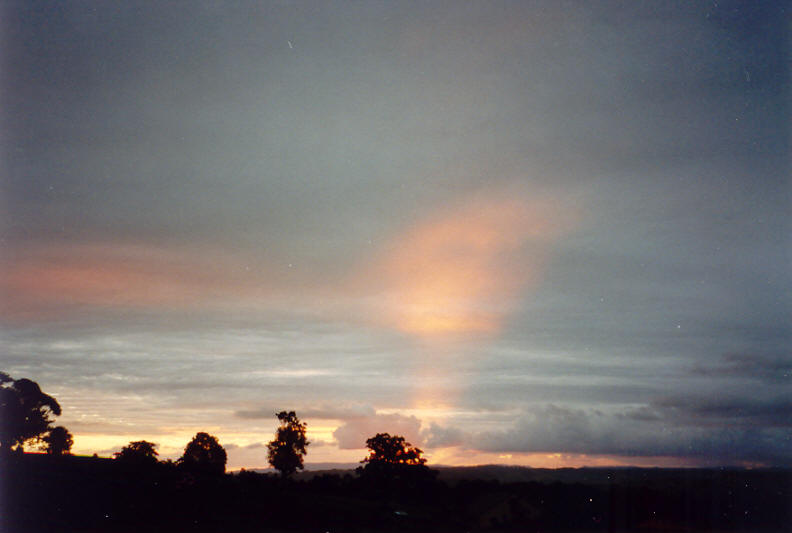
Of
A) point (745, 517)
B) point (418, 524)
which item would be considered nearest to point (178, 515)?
point (418, 524)

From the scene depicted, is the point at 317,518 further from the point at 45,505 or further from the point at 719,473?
the point at 719,473

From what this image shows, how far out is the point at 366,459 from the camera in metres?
107

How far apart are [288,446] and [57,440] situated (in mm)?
39142

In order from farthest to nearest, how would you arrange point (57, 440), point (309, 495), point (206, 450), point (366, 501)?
point (206, 450), point (57, 440), point (366, 501), point (309, 495)

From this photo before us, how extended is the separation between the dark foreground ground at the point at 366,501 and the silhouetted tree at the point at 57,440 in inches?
1820

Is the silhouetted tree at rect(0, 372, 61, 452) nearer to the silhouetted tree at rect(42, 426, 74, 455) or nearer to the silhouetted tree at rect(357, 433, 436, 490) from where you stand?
the silhouetted tree at rect(42, 426, 74, 455)

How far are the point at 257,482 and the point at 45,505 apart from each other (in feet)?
86.8

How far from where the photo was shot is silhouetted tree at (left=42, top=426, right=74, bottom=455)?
101625 mm

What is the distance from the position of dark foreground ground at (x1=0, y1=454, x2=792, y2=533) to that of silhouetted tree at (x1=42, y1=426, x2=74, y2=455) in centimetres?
4622

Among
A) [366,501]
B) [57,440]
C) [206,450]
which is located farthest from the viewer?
[206,450]

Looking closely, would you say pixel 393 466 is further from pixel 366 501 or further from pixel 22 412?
pixel 22 412

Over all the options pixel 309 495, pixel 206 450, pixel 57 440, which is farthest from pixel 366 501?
pixel 57 440

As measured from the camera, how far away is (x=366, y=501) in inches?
3196

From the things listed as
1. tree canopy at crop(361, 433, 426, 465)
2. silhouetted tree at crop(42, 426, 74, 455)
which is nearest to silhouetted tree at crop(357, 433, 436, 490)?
tree canopy at crop(361, 433, 426, 465)
